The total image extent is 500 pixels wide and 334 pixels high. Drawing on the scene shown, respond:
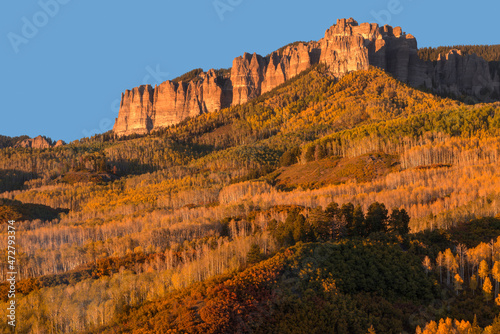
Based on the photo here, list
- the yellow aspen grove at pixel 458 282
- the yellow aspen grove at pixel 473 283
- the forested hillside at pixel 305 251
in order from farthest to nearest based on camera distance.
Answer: the yellow aspen grove at pixel 473 283 < the yellow aspen grove at pixel 458 282 < the forested hillside at pixel 305 251

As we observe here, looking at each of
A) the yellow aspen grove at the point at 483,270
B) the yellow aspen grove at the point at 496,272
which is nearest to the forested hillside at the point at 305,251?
the yellow aspen grove at the point at 496,272

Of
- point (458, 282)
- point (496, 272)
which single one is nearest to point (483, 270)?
point (496, 272)

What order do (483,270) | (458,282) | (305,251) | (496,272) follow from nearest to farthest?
(496,272) → (458,282) → (483,270) → (305,251)

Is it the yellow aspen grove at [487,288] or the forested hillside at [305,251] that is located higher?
the forested hillside at [305,251]

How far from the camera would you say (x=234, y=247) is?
229ft

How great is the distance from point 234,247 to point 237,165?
119m

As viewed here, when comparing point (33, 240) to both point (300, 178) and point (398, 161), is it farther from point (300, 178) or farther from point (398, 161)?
point (398, 161)

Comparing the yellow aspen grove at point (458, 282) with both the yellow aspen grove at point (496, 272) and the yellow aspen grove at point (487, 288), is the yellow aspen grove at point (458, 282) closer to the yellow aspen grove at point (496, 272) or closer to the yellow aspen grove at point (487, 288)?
the yellow aspen grove at point (487, 288)

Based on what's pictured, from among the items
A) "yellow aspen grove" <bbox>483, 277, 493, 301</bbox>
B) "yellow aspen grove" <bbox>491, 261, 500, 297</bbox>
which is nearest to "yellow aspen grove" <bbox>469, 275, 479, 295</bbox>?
"yellow aspen grove" <bbox>483, 277, 493, 301</bbox>

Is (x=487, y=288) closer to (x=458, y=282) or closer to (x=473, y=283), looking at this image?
(x=473, y=283)

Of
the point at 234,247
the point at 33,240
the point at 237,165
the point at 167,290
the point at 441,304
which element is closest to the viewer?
the point at 441,304

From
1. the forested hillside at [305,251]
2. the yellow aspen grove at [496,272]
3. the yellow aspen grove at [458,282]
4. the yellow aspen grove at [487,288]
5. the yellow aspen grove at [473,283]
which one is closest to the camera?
the forested hillside at [305,251]

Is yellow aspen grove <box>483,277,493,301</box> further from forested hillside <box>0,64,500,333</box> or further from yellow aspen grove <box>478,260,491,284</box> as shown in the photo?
yellow aspen grove <box>478,260,491,284</box>

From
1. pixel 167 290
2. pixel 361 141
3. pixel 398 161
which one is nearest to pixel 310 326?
pixel 167 290
